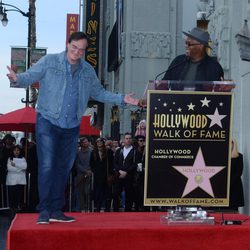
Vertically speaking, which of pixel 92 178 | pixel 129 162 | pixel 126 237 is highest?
pixel 126 237

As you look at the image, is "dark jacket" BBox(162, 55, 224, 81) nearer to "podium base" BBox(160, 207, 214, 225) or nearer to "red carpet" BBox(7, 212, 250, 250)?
"podium base" BBox(160, 207, 214, 225)

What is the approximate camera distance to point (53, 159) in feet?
18.1

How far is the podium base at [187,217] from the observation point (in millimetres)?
5251

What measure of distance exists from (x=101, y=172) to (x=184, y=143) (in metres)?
7.61

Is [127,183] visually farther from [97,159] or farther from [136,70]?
[136,70]

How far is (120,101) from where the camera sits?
5848 mm

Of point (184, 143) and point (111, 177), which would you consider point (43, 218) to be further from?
point (111, 177)

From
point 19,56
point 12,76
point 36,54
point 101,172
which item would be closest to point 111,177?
point 101,172

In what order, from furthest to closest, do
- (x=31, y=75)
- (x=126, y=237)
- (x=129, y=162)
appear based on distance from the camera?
(x=129, y=162) < (x=31, y=75) < (x=126, y=237)

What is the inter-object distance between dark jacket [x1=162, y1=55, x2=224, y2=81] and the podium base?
129 cm


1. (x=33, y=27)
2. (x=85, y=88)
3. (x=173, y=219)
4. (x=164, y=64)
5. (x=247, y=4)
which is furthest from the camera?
(x=33, y=27)

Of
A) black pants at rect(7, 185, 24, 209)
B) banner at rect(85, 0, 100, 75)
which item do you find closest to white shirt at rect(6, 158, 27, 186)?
black pants at rect(7, 185, 24, 209)

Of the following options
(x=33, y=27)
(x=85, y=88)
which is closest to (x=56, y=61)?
(x=85, y=88)

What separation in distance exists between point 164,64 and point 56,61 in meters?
20.5
